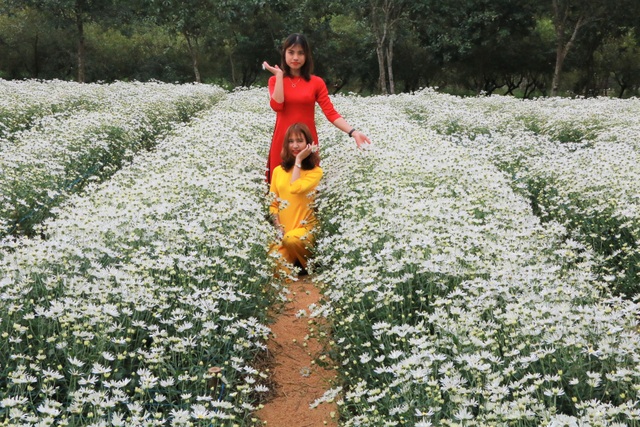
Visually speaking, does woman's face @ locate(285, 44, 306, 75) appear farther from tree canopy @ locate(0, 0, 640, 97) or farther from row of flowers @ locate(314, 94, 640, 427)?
tree canopy @ locate(0, 0, 640, 97)

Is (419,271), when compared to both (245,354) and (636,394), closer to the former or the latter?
(245,354)

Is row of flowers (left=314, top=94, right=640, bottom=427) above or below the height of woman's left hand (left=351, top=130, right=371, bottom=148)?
below

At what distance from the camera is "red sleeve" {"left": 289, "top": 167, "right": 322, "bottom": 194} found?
6.41 metres

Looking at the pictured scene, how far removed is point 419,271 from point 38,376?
2.14m

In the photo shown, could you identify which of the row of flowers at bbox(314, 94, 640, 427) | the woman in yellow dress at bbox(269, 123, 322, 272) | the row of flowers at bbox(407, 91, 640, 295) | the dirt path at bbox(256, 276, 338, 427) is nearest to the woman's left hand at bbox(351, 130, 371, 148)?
the woman in yellow dress at bbox(269, 123, 322, 272)

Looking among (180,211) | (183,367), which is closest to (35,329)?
(183,367)

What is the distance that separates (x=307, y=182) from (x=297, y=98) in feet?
3.74

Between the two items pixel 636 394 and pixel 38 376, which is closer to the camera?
pixel 636 394

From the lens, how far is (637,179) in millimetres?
6426

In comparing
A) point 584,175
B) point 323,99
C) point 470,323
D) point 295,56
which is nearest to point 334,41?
point 323,99

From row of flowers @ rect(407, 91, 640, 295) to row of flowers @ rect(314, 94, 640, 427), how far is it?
55cm

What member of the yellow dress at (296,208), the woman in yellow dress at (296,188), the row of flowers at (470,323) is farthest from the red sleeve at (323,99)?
the row of flowers at (470,323)

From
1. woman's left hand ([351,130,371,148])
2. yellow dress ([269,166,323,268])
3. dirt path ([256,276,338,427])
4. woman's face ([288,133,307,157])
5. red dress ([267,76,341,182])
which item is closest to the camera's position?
dirt path ([256,276,338,427])

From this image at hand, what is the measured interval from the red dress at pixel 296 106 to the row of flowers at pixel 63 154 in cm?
220
